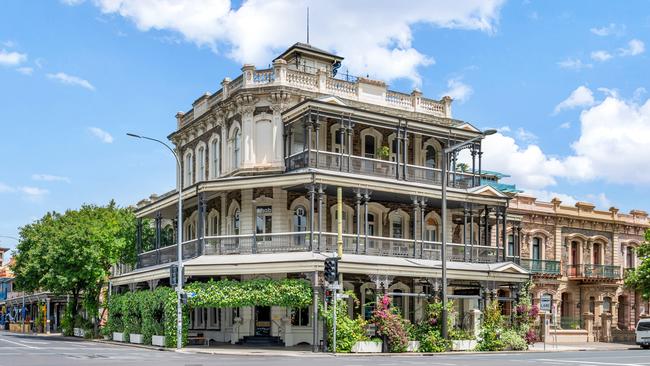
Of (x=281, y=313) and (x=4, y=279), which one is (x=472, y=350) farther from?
(x=4, y=279)

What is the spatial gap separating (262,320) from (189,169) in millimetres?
13137

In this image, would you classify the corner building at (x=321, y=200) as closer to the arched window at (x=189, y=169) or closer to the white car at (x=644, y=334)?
the arched window at (x=189, y=169)

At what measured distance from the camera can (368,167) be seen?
38.3 m

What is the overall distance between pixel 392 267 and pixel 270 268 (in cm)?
544

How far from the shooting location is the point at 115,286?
4522cm

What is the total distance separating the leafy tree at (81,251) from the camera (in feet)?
161

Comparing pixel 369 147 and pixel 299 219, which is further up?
pixel 369 147

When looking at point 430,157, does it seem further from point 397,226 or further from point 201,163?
point 201,163

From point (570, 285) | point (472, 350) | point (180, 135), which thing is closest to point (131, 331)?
point (180, 135)

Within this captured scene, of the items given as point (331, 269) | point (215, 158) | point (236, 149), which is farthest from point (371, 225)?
point (215, 158)

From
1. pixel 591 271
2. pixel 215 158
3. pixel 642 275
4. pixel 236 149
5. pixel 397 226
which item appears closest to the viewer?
pixel 236 149

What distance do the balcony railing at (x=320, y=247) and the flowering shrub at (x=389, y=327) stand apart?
3481mm

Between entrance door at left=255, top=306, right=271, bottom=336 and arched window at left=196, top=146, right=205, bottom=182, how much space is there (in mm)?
10596

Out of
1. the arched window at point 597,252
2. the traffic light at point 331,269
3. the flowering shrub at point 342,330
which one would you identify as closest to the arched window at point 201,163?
the flowering shrub at point 342,330
